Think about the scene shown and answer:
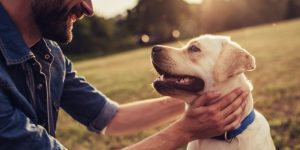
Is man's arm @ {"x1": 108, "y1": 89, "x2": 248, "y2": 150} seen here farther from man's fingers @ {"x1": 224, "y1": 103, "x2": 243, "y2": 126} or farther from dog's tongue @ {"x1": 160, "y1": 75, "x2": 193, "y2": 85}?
dog's tongue @ {"x1": 160, "y1": 75, "x2": 193, "y2": 85}

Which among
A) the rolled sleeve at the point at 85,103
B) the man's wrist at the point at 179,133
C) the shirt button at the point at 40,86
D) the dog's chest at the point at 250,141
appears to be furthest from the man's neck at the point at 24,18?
the dog's chest at the point at 250,141

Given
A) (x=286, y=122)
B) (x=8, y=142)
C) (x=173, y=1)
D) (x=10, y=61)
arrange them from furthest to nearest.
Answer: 1. (x=173, y=1)
2. (x=286, y=122)
3. (x=10, y=61)
4. (x=8, y=142)

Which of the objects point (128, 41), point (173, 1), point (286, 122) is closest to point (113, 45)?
point (128, 41)

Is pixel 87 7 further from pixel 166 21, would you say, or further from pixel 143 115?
pixel 166 21

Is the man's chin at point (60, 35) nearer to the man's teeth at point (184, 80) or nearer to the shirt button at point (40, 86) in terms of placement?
the shirt button at point (40, 86)

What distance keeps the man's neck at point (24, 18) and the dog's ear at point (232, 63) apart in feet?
4.76

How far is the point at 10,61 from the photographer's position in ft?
11.2

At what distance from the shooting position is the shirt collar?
3396 millimetres

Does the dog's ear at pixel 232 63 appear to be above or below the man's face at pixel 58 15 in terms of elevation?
below

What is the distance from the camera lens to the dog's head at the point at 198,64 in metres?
4.07

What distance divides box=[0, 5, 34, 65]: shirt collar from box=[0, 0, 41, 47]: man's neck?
0.35 feet

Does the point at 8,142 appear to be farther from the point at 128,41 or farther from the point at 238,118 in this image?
the point at 128,41

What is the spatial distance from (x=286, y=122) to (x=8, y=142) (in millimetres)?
4132

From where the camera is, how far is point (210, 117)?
345cm
